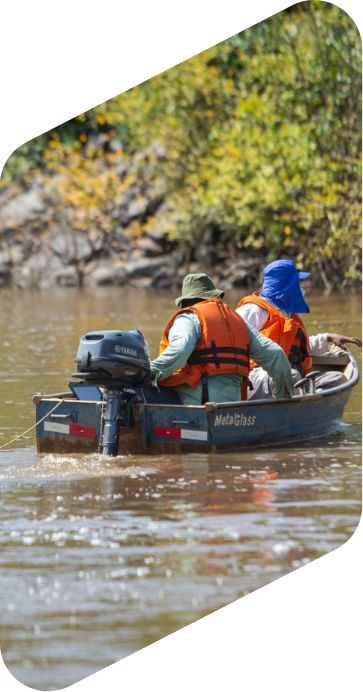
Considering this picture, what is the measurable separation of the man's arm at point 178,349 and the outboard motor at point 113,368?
14cm

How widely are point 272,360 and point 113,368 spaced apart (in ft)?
3.93

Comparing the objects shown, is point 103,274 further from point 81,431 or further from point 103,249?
point 81,431

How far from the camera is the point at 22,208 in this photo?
27.6 meters

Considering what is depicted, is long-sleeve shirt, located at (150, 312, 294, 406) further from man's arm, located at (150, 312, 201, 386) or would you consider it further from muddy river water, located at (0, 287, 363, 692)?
muddy river water, located at (0, 287, 363, 692)

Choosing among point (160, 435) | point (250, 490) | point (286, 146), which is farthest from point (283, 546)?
point (286, 146)

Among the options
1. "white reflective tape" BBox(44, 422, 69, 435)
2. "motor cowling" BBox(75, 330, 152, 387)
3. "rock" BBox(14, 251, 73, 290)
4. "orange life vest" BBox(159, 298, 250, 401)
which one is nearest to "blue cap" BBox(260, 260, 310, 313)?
"orange life vest" BBox(159, 298, 250, 401)

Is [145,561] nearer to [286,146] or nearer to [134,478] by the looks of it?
[134,478]

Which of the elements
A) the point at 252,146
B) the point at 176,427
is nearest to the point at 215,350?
the point at 176,427

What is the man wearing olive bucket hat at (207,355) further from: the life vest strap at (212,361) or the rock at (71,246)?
the rock at (71,246)

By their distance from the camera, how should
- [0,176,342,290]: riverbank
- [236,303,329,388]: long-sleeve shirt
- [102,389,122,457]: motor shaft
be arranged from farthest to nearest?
[0,176,342,290]: riverbank < [236,303,329,388]: long-sleeve shirt < [102,389,122,457]: motor shaft

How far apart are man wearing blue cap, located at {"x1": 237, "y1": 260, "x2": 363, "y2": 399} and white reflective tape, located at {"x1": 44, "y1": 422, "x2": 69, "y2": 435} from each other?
1377 millimetres

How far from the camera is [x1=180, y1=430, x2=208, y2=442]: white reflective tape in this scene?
18.3 ft

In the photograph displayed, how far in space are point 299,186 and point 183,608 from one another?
47.3ft

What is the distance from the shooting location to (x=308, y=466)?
5.38 meters
